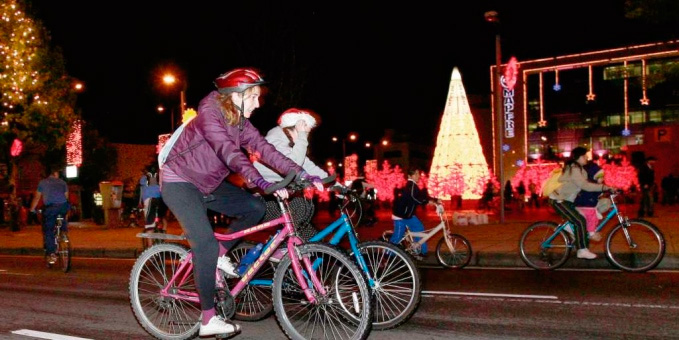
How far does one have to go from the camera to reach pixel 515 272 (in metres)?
9.27

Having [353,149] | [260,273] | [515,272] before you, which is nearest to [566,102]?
[353,149]

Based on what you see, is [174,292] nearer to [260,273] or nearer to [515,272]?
[260,273]

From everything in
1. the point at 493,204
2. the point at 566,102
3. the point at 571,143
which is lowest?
the point at 493,204

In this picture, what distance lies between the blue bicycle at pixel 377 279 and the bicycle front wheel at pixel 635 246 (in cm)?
520

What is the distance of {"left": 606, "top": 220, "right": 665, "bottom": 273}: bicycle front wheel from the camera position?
880 cm

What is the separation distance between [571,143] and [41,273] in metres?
80.4

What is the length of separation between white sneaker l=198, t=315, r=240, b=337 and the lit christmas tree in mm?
28328

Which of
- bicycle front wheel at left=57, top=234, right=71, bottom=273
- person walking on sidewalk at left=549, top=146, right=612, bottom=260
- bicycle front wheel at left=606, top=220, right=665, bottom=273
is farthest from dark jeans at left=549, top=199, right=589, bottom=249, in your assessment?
bicycle front wheel at left=57, top=234, right=71, bottom=273

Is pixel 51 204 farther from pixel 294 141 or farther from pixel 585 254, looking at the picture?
pixel 585 254

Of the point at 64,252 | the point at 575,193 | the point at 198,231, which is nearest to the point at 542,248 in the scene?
the point at 575,193

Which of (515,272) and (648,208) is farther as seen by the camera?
(648,208)

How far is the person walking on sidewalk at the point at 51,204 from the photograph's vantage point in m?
11.3

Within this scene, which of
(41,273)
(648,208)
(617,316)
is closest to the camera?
(617,316)

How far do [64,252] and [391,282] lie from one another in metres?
7.93
